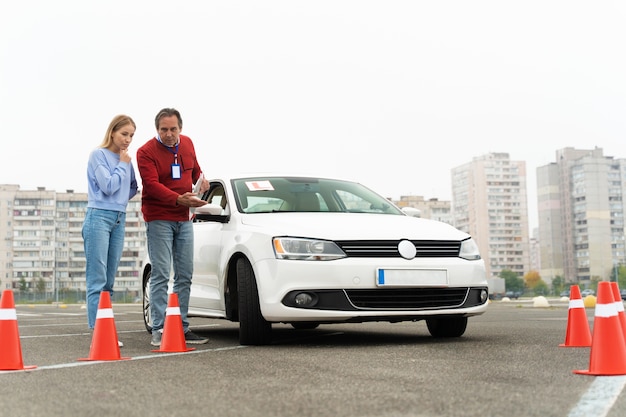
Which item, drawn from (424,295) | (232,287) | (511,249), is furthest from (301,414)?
(511,249)

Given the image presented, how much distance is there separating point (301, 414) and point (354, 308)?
117 inches

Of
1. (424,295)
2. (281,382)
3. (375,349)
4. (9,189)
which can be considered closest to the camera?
(281,382)

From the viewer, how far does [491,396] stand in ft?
12.9

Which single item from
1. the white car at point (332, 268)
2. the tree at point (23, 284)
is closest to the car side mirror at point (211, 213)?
the white car at point (332, 268)

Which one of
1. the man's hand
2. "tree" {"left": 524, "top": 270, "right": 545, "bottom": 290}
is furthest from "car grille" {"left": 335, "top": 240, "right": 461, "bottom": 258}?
"tree" {"left": 524, "top": 270, "right": 545, "bottom": 290}

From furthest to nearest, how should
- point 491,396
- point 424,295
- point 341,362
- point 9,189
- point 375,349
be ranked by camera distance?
point 9,189, point 424,295, point 375,349, point 341,362, point 491,396

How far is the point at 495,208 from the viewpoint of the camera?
15512 centimetres

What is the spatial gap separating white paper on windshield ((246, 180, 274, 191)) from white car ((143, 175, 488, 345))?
0.17 m

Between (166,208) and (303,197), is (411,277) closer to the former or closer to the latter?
(303,197)

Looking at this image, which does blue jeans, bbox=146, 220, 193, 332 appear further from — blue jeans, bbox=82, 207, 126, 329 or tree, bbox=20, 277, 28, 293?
tree, bbox=20, 277, 28, 293

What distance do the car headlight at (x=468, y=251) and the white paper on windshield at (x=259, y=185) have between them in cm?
193

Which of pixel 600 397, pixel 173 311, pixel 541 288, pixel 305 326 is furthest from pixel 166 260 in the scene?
pixel 541 288

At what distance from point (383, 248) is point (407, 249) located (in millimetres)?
202

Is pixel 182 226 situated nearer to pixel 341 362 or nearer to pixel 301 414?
pixel 341 362
